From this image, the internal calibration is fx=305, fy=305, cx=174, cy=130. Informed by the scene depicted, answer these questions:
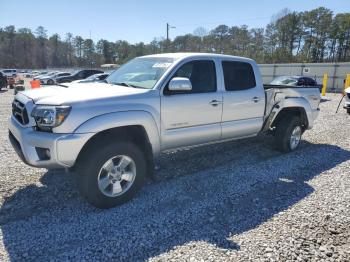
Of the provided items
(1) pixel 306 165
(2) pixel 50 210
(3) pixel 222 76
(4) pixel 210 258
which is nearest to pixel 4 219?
(2) pixel 50 210

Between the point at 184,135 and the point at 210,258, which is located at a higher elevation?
the point at 184,135

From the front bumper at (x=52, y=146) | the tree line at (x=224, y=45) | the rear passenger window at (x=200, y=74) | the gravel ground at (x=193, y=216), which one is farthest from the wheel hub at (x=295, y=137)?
the tree line at (x=224, y=45)

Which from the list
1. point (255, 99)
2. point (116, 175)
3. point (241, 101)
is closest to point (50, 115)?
point (116, 175)

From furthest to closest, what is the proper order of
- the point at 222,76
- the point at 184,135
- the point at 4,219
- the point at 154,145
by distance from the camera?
the point at 222,76, the point at 184,135, the point at 154,145, the point at 4,219

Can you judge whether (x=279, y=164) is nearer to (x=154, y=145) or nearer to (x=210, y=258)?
(x=154, y=145)

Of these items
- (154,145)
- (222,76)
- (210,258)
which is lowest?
(210,258)

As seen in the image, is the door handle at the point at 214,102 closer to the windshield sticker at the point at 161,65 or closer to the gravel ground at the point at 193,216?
the windshield sticker at the point at 161,65

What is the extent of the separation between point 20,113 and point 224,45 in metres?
79.9

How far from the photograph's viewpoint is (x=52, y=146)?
10.8 feet

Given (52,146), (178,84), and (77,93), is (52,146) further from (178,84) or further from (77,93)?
(178,84)

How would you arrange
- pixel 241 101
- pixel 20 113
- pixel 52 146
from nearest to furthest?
pixel 52 146, pixel 20 113, pixel 241 101

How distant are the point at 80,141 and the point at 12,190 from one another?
161cm

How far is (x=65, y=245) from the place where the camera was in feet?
9.96

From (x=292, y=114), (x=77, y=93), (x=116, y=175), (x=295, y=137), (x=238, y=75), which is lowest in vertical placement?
(x=295, y=137)
